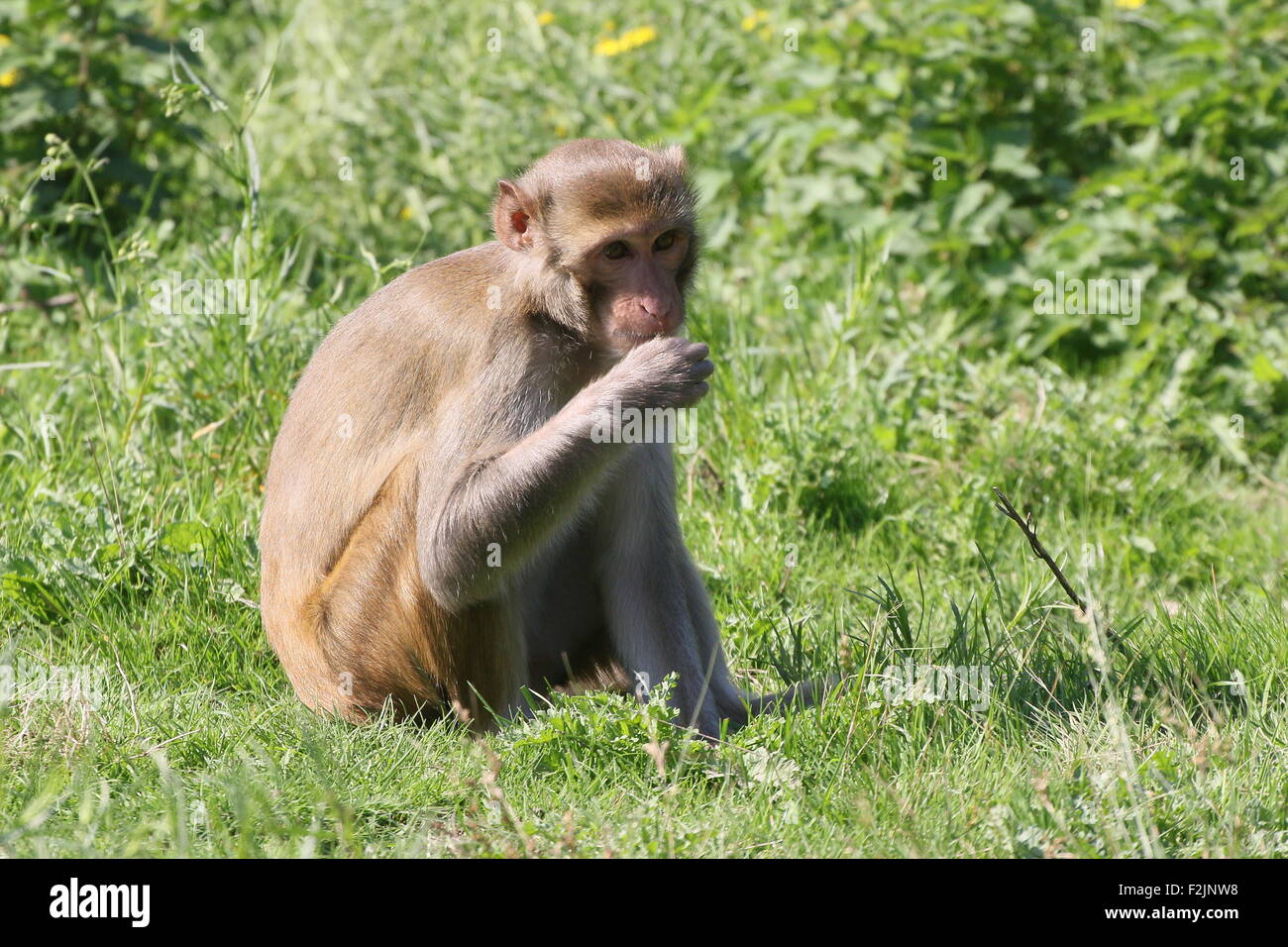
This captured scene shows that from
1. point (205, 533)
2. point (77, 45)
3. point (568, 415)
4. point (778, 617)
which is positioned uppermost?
point (77, 45)

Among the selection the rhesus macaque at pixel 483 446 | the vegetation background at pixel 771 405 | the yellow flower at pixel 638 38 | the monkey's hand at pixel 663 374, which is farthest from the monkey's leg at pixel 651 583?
the yellow flower at pixel 638 38

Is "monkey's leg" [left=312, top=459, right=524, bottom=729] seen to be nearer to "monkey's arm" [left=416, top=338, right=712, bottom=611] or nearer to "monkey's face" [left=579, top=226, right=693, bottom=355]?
"monkey's arm" [left=416, top=338, right=712, bottom=611]

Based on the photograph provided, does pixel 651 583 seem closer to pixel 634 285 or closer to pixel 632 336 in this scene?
pixel 632 336

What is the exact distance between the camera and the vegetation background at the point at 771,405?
3.95 m

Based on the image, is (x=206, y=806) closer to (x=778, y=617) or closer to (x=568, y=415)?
(x=568, y=415)

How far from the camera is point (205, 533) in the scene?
541 centimetres

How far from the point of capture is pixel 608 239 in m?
4.55

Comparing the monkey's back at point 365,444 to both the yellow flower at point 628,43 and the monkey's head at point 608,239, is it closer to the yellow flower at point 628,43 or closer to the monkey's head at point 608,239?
the monkey's head at point 608,239

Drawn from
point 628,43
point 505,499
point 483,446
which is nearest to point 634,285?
point 483,446

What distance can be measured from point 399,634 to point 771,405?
263cm

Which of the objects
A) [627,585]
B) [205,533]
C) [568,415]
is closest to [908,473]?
[627,585]

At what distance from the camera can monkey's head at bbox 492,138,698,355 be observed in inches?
179

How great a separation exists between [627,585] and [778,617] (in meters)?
0.63

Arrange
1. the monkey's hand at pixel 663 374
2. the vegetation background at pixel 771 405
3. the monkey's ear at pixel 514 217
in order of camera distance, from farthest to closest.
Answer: the monkey's ear at pixel 514 217 → the monkey's hand at pixel 663 374 → the vegetation background at pixel 771 405
